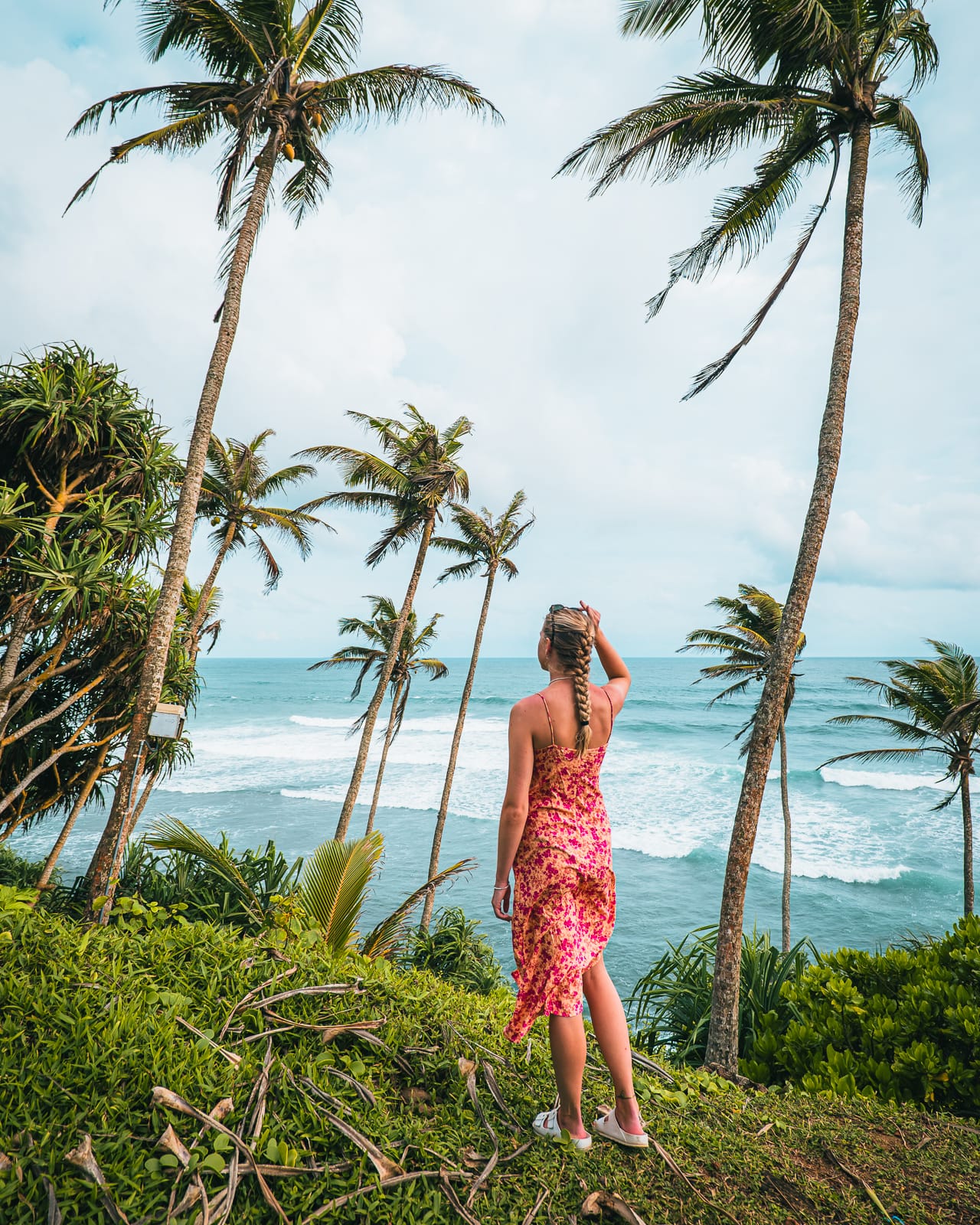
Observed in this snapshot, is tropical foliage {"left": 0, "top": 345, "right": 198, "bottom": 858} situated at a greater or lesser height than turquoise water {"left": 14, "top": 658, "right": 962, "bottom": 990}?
greater

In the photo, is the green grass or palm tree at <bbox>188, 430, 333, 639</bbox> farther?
palm tree at <bbox>188, 430, 333, 639</bbox>

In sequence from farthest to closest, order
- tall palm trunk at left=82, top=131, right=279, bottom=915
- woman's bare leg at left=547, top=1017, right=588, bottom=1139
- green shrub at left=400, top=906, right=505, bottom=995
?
green shrub at left=400, top=906, right=505, bottom=995
tall palm trunk at left=82, top=131, right=279, bottom=915
woman's bare leg at left=547, top=1017, right=588, bottom=1139

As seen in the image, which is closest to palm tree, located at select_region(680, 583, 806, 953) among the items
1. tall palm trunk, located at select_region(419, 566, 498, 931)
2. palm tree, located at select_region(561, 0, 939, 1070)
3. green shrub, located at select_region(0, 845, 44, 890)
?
tall palm trunk, located at select_region(419, 566, 498, 931)

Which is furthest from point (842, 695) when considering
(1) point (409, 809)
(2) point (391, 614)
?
(2) point (391, 614)

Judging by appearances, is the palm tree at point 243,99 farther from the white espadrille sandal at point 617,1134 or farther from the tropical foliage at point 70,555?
the white espadrille sandal at point 617,1134

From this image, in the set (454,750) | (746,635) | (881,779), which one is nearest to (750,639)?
(746,635)

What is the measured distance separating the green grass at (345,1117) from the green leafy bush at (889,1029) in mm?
506

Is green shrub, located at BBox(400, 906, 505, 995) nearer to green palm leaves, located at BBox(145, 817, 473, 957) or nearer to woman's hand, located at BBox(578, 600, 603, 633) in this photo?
green palm leaves, located at BBox(145, 817, 473, 957)

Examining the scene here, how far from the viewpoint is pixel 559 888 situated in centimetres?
239

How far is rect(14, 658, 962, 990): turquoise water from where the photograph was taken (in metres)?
18.2

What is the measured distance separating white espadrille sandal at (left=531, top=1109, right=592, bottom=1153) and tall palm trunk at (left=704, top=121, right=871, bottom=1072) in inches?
115

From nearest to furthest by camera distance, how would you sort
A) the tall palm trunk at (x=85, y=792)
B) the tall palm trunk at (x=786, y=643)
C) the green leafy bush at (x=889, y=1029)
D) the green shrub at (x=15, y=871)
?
the green leafy bush at (x=889, y=1029) → the tall palm trunk at (x=786, y=643) → the tall palm trunk at (x=85, y=792) → the green shrub at (x=15, y=871)

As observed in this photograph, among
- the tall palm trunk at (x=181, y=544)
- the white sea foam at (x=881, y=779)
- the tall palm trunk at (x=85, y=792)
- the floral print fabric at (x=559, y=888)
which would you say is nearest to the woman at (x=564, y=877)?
the floral print fabric at (x=559, y=888)

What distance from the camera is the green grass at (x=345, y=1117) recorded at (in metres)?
1.95
